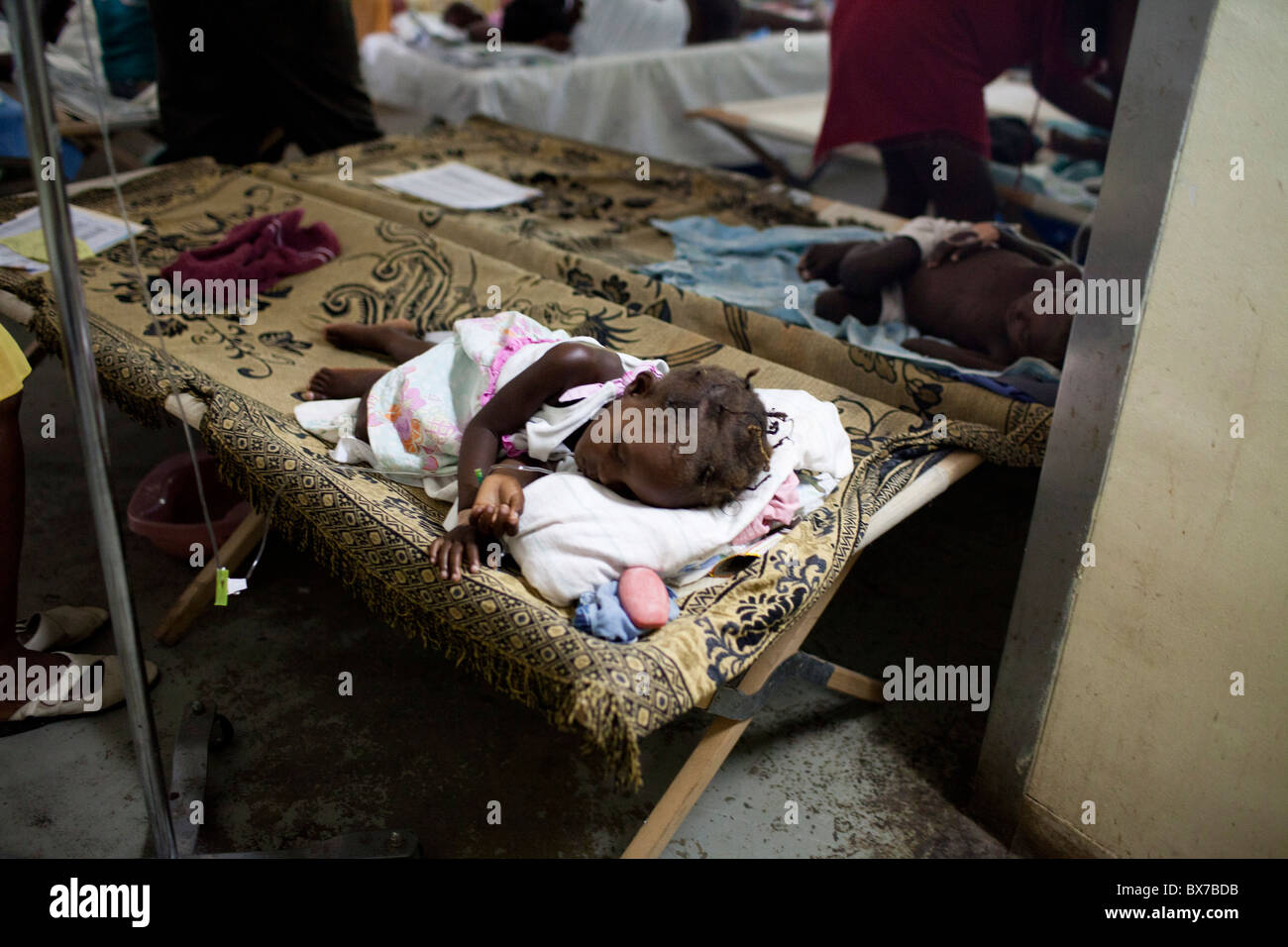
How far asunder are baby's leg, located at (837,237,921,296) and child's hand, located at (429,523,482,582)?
5.16ft

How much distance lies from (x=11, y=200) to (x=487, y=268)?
1.60 meters

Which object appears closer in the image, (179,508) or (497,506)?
(497,506)

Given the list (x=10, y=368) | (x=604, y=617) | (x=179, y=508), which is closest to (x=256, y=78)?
(x=179, y=508)

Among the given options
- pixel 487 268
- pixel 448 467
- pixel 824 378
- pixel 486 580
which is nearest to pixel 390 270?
pixel 487 268

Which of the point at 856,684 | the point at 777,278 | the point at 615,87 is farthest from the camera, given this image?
the point at 615,87

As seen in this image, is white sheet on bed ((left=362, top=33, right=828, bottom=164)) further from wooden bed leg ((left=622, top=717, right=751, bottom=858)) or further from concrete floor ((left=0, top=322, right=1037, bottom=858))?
wooden bed leg ((left=622, top=717, right=751, bottom=858))

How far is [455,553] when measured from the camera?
154cm

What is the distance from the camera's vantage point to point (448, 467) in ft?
6.21

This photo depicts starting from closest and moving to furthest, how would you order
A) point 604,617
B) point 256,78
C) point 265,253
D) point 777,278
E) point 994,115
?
point 604,617 → point 265,253 → point 777,278 → point 256,78 → point 994,115

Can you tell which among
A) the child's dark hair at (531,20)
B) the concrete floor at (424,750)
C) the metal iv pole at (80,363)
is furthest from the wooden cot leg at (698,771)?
the child's dark hair at (531,20)

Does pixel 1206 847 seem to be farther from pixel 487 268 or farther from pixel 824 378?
pixel 487 268

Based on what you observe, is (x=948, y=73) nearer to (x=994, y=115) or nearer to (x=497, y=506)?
(x=994, y=115)

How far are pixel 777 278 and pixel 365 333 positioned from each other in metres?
1.27

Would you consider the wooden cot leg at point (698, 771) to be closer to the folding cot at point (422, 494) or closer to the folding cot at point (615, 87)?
the folding cot at point (422, 494)
